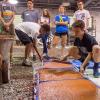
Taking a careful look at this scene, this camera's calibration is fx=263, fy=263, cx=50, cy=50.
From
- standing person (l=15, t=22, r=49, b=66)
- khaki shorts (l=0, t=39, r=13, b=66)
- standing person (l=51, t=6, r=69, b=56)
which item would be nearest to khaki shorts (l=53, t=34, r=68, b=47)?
standing person (l=51, t=6, r=69, b=56)

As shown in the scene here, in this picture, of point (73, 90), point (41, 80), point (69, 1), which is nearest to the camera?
point (73, 90)

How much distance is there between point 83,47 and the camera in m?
3.71

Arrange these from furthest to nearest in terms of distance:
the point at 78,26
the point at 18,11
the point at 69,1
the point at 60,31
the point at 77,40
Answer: the point at 18,11 < the point at 69,1 < the point at 60,31 < the point at 77,40 < the point at 78,26

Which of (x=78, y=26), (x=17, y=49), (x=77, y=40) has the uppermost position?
(x=78, y=26)

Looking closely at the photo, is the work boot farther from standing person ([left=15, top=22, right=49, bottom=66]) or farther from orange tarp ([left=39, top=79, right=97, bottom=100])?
standing person ([left=15, top=22, right=49, bottom=66])

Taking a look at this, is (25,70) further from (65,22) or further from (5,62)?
(65,22)

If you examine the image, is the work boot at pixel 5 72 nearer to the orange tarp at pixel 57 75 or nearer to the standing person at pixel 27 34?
the orange tarp at pixel 57 75

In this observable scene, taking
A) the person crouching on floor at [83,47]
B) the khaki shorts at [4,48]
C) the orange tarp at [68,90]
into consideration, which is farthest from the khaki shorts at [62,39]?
the orange tarp at [68,90]

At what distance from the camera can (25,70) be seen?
425cm

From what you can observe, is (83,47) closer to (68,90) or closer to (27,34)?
(68,90)

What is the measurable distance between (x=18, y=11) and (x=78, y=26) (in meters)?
→ 11.5

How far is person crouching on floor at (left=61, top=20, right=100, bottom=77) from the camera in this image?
3.31 meters

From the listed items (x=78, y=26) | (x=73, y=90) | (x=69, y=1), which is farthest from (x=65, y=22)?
(x=69, y=1)

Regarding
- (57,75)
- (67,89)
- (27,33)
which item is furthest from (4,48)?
(27,33)
